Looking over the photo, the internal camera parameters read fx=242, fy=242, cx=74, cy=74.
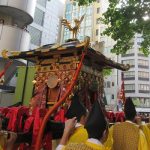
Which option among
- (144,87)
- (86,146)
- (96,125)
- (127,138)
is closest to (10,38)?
(127,138)

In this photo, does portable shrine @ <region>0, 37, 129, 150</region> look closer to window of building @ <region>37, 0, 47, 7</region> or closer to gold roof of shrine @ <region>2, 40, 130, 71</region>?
gold roof of shrine @ <region>2, 40, 130, 71</region>

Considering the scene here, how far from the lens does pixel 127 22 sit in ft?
31.1

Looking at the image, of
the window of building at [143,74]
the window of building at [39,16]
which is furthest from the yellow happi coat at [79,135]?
the window of building at [143,74]

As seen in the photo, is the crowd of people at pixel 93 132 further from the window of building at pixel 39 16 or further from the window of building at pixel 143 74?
the window of building at pixel 143 74

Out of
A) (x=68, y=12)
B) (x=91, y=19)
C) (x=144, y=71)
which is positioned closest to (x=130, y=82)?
(x=144, y=71)

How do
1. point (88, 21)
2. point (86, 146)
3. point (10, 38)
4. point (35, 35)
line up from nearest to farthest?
point (86, 146) < point (10, 38) < point (35, 35) < point (88, 21)

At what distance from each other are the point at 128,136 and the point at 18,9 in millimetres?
14456

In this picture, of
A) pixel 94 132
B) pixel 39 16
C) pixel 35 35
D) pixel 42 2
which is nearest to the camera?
pixel 94 132

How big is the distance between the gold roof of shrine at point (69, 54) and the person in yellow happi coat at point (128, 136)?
2896 millimetres

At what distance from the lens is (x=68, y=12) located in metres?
52.4

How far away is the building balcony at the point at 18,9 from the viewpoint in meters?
16.5

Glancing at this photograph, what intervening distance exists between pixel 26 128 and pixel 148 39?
253 inches

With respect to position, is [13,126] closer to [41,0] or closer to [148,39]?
[148,39]

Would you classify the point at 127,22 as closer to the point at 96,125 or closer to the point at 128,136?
the point at 128,136
